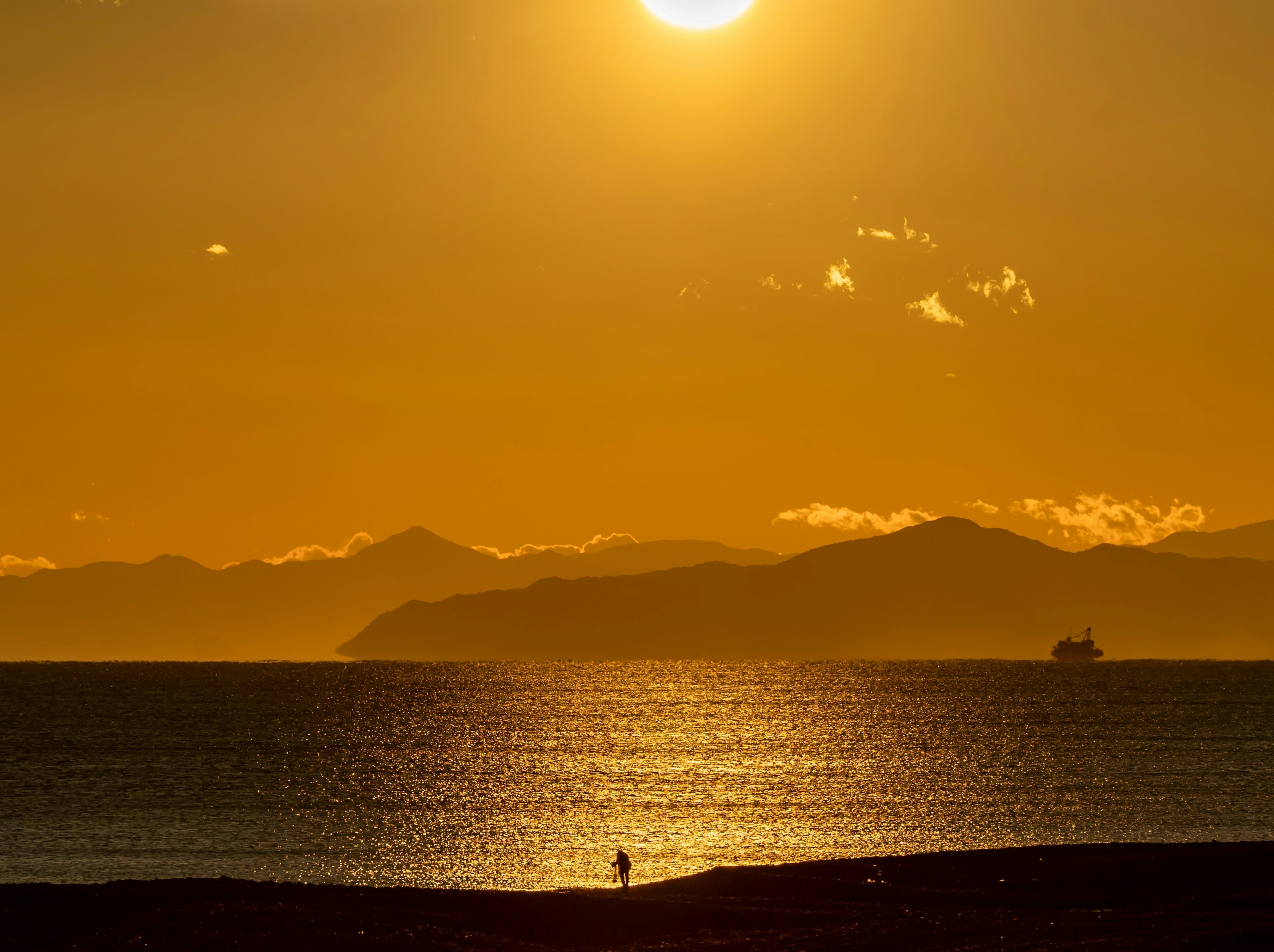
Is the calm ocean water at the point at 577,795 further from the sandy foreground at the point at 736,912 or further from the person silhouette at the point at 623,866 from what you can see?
the sandy foreground at the point at 736,912

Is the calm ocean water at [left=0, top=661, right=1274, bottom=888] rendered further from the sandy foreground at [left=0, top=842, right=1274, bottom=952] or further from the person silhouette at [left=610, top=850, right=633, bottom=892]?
the sandy foreground at [left=0, top=842, right=1274, bottom=952]

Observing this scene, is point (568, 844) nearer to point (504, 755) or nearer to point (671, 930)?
point (671, 930)

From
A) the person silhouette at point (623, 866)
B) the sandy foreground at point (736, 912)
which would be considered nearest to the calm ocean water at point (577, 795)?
the person silhouette at point (623, 866)

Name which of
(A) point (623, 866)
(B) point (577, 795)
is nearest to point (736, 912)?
(A) point (623, 866)

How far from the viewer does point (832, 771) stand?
107m

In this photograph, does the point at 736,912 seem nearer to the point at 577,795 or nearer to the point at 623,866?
the point at 623,866

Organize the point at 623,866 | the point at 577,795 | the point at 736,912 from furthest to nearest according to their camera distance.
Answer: the point at 577,795, the point at 623,866, the point at 736,912

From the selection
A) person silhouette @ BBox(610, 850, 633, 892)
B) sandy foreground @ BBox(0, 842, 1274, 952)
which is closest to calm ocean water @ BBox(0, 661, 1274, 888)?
person silhouette @ BBox(610, 850, 633, 892)

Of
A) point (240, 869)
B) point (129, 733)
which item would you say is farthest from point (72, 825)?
point (129, 733)

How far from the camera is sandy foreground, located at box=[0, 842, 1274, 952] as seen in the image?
38.4 metres

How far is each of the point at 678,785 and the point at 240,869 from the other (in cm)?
4211

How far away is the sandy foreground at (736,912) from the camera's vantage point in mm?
38375

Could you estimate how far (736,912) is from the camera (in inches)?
1708

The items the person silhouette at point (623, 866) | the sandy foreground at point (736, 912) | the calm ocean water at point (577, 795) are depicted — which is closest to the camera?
the sandy foreground at point (736, 912)
